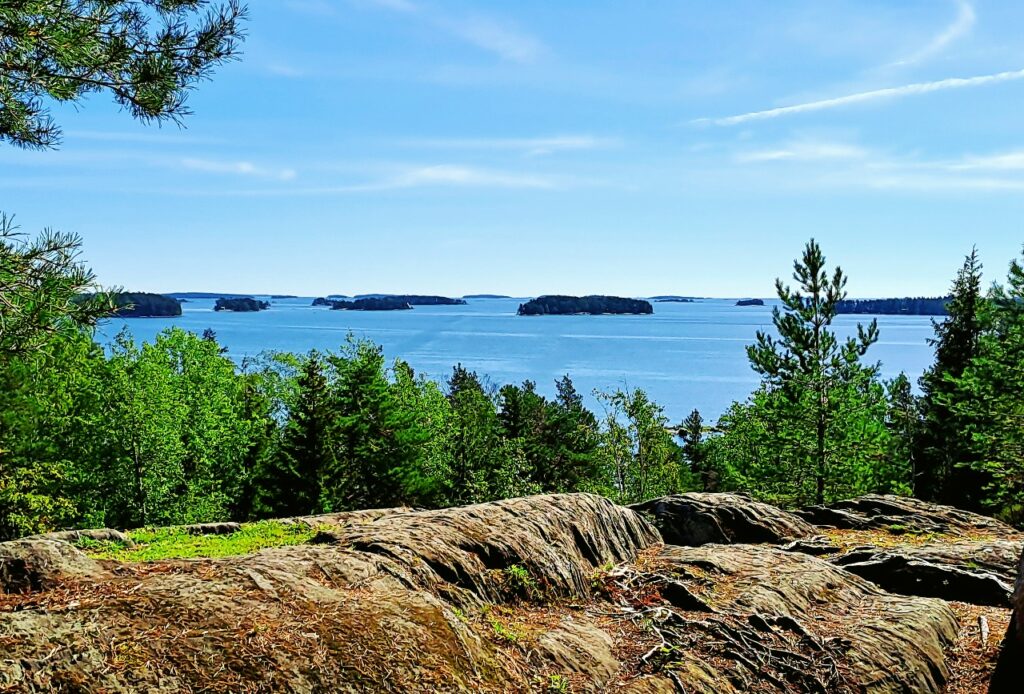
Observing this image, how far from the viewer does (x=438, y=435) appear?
1565 inches

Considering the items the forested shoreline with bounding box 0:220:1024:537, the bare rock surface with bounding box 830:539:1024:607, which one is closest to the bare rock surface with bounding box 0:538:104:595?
the bare rock surface with bounding box 830:539:1024:607

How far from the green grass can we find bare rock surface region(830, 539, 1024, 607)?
32.3 ft

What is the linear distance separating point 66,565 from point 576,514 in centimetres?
676

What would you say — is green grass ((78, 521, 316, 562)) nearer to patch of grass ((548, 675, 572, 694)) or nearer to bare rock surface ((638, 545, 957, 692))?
patch of grass ((548, 675, 572, 694))

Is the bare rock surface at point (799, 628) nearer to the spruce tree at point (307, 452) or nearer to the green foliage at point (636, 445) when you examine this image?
the green foliage at point (636, 445)

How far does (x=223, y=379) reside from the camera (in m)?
38.0

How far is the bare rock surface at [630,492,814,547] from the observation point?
13922mm

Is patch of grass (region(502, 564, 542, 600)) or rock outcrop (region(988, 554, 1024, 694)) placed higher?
rock outcrop (region(988, 554, 1024, 694))

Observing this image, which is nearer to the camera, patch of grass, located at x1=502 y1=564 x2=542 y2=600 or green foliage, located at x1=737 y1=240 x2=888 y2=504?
patch of grass, located at x1=502 y1=564 x2=542 y2=600

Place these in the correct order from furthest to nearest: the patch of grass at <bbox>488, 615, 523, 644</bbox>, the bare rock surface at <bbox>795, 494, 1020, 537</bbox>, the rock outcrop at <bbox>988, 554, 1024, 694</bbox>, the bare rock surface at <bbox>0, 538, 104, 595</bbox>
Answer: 1. the bare rock surface at <bbox>795, 494, 1020, 537</bbox>
2. the patch of grass at <bbox>488, 615, 523, 644</bbox>
3. the bare rock surface at <bbox>0, 538, 104, 595</bbox>
4. the rock outcrop at <bbox>988, 554, 1024, 694</bbox>

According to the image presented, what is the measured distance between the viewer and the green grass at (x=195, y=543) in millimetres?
10805

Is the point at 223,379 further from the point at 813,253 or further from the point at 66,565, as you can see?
the point at 66,565

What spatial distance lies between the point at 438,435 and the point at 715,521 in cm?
2708

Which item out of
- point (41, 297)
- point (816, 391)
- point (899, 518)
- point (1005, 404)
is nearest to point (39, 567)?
point (41, 297)
